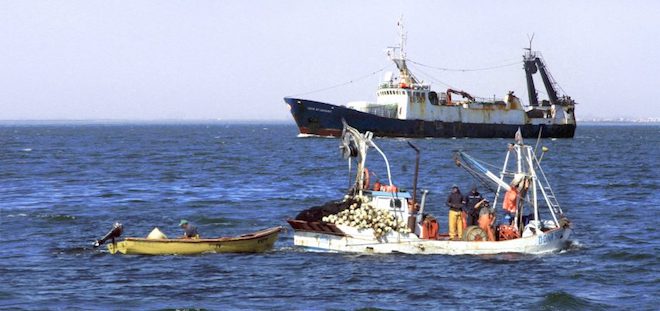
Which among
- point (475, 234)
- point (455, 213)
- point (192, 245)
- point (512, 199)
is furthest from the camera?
point (192, 245)

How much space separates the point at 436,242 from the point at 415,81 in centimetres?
8204

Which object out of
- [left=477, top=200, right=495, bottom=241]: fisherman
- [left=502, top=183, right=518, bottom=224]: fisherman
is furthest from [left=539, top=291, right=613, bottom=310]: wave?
[left=502, top=183, right=518, bottom=224]: fisherman

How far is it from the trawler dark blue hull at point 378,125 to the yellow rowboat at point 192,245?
71.4 m

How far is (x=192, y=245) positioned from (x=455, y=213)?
28.6 feet

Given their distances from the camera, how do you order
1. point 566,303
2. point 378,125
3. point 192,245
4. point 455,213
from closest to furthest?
point 566,303 → point 455,213 → point 192,245 → point 378,125

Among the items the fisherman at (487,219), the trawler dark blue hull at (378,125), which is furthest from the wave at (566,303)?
the trawler dark blue hull at (378,125)

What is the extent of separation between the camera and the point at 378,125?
349 ft

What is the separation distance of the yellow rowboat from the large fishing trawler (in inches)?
2922

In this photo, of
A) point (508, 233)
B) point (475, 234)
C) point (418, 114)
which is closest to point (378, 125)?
point (418, 114)

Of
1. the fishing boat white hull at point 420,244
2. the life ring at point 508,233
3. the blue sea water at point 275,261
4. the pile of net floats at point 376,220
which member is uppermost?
the pile of net floats at point 376,220

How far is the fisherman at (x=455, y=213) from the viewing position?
3023 centimetres

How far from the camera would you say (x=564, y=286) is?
2608 cm

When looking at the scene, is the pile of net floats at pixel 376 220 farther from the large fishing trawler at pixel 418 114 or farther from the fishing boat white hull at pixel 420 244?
the large fishing trawler at pixel 418 114

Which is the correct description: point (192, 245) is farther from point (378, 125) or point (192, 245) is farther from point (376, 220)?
point (378, 125)
